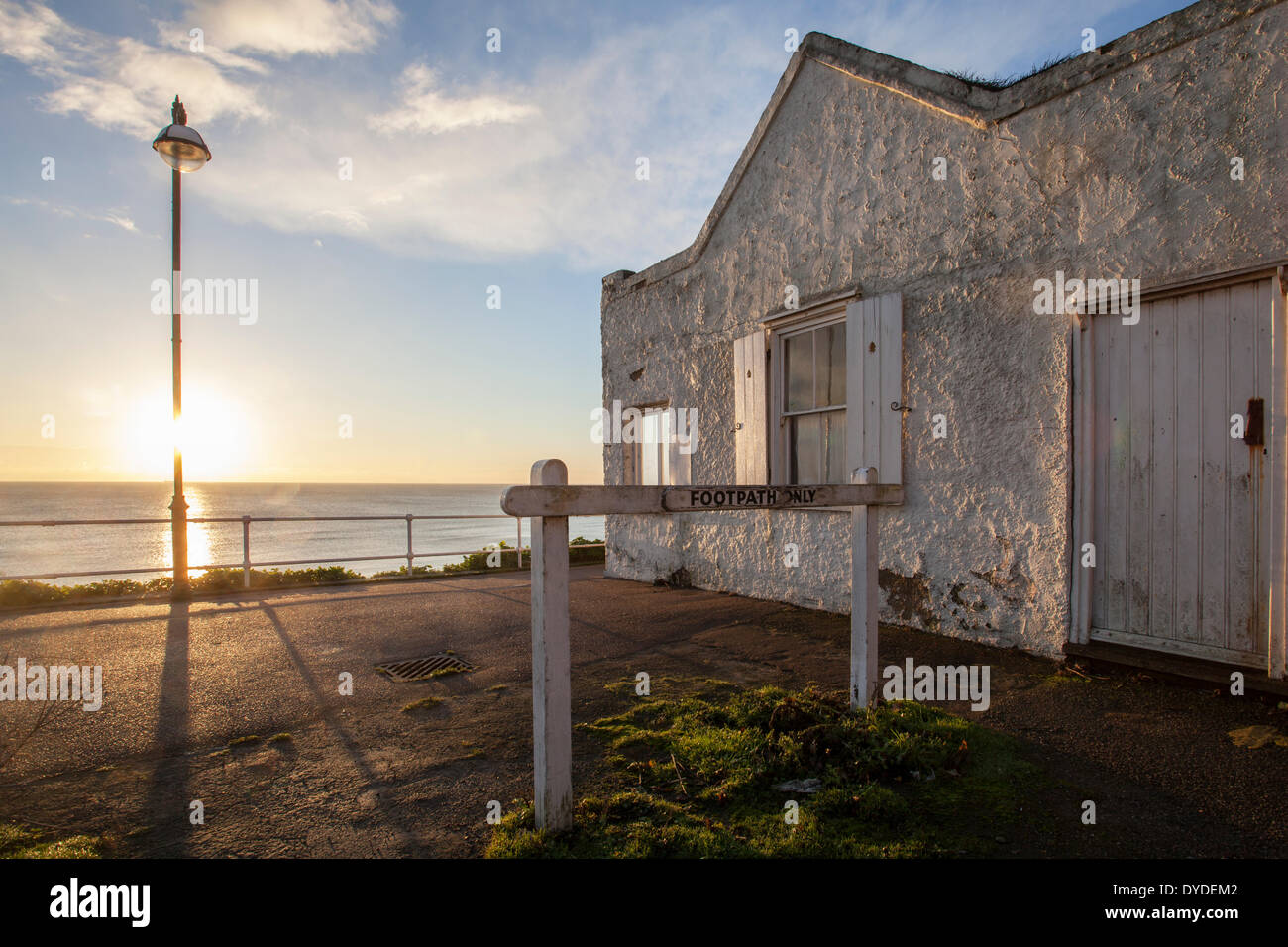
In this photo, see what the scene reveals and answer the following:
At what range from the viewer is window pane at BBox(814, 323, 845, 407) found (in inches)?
235

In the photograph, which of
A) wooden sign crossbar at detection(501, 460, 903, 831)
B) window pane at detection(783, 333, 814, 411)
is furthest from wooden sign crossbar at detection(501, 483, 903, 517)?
window pane at detection(783, 333, 814, 411)

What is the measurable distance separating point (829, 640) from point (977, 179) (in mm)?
3726

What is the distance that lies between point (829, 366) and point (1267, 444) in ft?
10.6

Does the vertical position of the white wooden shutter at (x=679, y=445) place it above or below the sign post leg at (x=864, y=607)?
above

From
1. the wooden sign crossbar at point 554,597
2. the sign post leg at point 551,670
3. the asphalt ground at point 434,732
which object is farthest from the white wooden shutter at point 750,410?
the sign post leg at point 551,670

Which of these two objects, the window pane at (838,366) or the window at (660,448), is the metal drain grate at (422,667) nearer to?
the window at (660,448)

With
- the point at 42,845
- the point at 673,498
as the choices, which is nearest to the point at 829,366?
Result: the point at 673,498

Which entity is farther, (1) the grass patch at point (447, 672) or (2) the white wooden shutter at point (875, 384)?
(2) the white wooden shutter at point (875, 384)

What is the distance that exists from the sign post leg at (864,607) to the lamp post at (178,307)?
7.35 m

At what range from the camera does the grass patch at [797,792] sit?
208cm

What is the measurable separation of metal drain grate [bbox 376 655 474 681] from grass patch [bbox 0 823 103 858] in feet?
6.67

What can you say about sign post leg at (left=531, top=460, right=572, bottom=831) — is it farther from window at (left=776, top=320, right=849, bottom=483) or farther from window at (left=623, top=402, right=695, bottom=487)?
A: window at (left=623, top=402, right=695, bottom=487)

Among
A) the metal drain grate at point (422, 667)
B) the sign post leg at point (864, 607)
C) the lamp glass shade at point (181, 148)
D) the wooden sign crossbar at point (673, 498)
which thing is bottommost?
the metal drain grate at point (422, 667)
